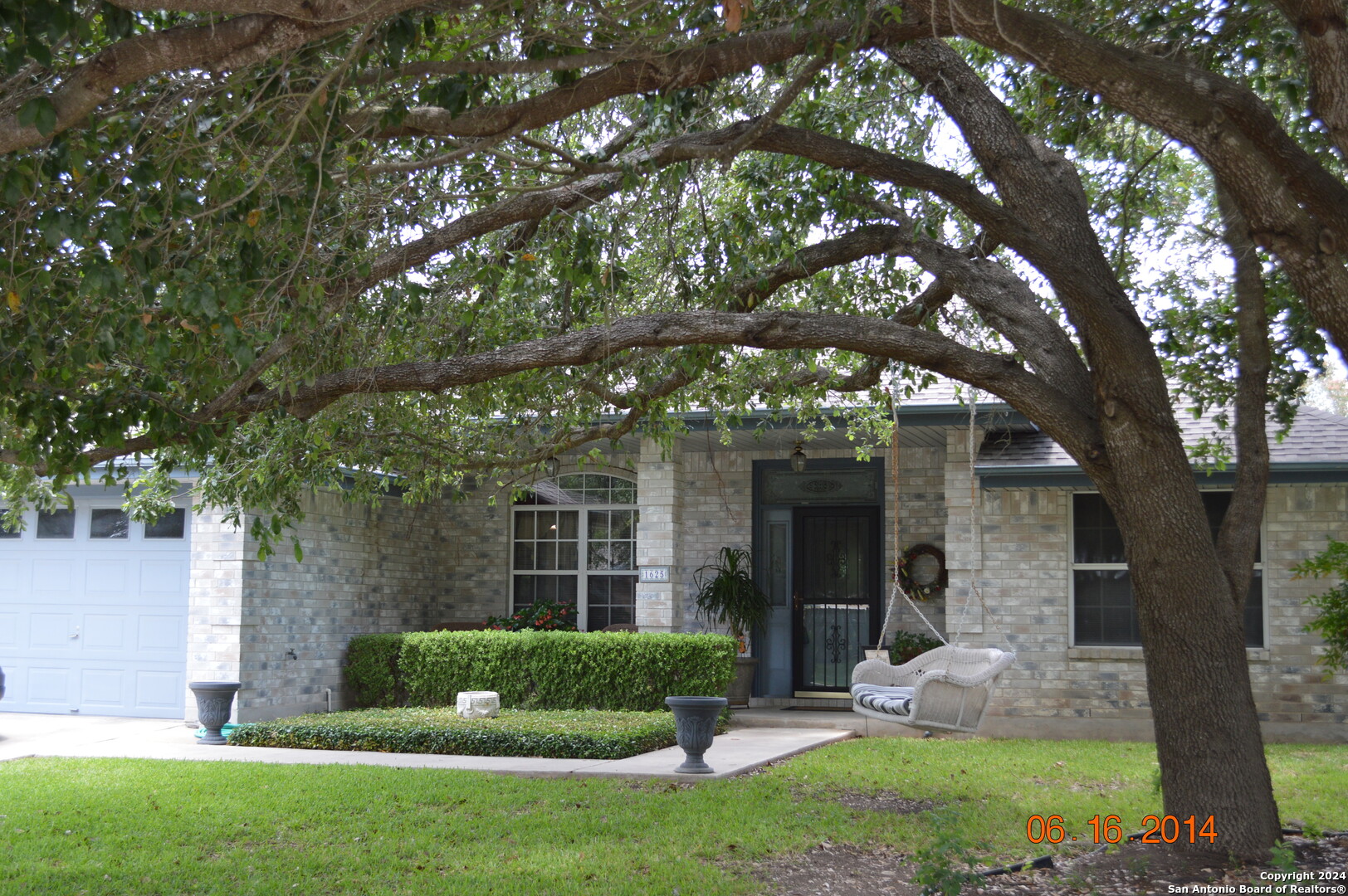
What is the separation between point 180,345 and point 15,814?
187 inches

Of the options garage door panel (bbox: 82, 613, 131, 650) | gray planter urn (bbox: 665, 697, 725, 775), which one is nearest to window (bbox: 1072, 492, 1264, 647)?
gray planter urn (bbox: 665, 697, 725, 775)

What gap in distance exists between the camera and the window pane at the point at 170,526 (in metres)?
13.2

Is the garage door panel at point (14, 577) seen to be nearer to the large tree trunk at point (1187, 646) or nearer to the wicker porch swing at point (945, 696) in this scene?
the wicker porch swing at point (945, 696)

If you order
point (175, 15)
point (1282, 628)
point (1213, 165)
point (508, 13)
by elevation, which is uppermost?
point (508, 13)

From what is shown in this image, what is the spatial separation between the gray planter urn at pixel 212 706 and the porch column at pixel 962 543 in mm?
7474

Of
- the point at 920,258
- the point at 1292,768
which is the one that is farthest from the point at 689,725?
the point at 1292,768

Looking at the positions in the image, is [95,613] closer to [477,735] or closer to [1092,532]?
[477,735]

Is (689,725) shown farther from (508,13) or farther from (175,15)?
(175,15)

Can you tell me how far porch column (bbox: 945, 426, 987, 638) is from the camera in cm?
1211

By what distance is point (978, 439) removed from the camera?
1236cm

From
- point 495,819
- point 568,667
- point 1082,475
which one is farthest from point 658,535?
point 495,819

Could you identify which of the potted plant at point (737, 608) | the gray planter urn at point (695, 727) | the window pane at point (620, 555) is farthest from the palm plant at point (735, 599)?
the gray planter urn at point (695, 727)

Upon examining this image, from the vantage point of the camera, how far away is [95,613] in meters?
13.4

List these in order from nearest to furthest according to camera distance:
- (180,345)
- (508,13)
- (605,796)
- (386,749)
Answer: (180,345) < (508,13) < (605,796) < (386,749)
